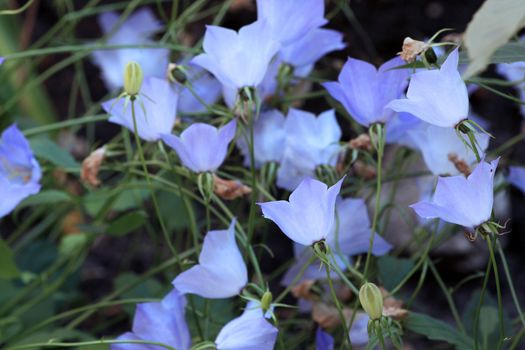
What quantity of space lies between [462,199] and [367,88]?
13 cm

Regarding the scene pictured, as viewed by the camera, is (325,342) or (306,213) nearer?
(306,213)

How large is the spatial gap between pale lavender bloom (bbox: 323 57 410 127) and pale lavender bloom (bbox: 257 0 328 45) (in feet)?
0.23

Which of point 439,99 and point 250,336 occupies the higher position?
point 439,99

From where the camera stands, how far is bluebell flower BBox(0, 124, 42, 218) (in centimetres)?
62

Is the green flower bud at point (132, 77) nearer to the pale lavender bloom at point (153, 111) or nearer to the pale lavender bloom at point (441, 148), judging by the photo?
the pale lavender bloom at point (153, 111)

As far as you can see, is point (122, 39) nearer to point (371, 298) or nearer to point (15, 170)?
point (15, 170)

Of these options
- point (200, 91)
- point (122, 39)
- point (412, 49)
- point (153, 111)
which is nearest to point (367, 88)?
point (412, 49)

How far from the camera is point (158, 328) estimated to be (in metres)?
0.59

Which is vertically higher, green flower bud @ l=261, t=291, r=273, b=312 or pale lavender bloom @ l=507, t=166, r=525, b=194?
green flower bud @ l=261, t=291, r=273, b=312

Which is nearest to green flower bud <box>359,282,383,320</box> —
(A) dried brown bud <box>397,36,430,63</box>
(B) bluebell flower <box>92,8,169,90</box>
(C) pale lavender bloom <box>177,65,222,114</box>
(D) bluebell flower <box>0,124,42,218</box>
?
(A) dried brown bud <box>397,36,430,63</box>

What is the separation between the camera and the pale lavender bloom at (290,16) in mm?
607

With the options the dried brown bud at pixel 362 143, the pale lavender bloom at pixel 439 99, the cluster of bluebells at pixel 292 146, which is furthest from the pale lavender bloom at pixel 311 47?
the pale lavender bloom at pixel 439 99

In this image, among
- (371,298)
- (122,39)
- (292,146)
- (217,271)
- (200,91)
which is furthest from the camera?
(122,39)

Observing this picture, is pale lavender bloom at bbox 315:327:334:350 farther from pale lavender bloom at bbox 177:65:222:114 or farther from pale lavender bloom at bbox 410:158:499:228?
pale lavender bloom at bbox 177:65:222:114
